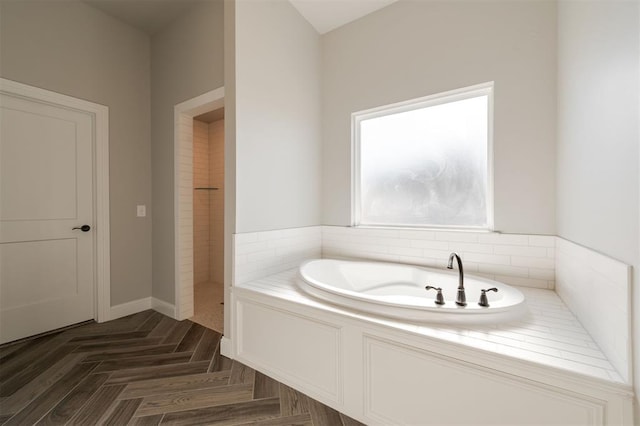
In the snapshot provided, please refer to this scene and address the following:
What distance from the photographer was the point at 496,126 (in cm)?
179

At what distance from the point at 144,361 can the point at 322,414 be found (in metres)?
1.38

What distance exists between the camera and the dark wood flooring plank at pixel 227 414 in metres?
1.28

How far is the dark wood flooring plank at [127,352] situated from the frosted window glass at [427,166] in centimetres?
201

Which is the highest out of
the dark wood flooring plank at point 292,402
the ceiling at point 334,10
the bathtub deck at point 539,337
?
the ceiling at point 334,10

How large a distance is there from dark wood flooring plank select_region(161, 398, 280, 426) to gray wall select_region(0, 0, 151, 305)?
1.80m

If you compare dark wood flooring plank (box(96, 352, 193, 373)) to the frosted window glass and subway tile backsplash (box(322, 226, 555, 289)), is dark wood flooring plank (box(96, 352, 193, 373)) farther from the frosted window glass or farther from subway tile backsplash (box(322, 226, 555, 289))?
the frosted window glass

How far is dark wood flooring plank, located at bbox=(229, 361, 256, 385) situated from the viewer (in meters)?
1.60

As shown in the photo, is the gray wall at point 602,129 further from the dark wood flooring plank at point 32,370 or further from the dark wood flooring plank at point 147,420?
the dark wood flooring plank at point 32,370

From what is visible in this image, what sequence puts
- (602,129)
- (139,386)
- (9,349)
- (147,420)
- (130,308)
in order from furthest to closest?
(130,308) < (9,349) < (139,386) < (147,420) < (602,129)

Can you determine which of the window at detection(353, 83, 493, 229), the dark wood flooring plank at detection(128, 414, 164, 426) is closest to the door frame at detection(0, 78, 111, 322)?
the dark wood flooring plank at detection(128, 414, 164, 426)

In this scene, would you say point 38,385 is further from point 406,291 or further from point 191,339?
point 406,291

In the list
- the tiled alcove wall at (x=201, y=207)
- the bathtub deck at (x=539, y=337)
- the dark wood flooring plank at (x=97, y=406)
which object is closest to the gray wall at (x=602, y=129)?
the bathtub deck at (x=539, y=337)

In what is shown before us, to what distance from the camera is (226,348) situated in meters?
1.87

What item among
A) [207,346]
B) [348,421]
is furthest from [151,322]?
[348,421]
